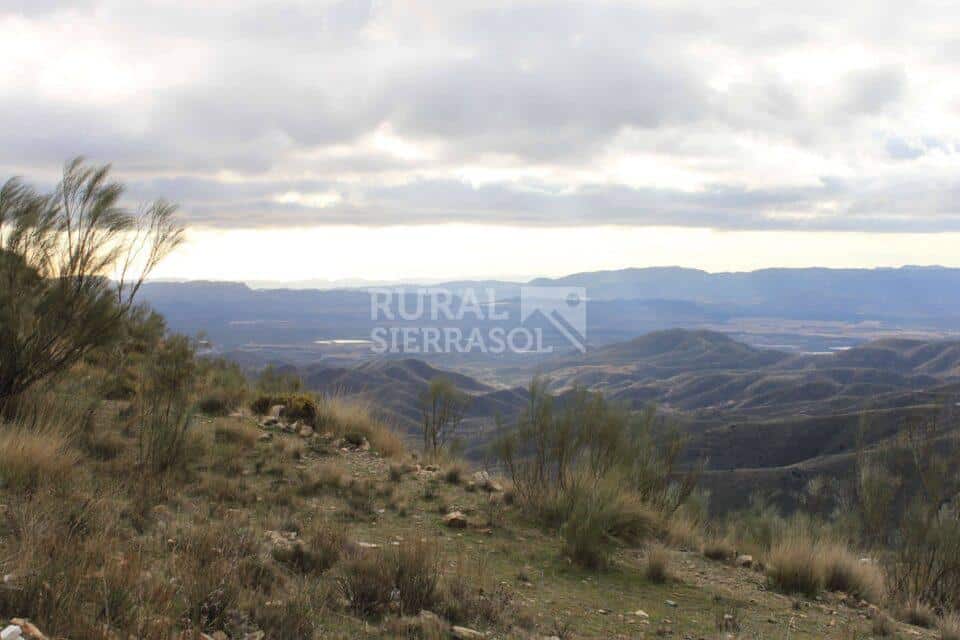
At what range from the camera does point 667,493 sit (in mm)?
12609

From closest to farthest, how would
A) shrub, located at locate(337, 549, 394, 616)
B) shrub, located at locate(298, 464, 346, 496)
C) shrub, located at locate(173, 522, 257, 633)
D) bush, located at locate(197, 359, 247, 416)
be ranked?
1. shrub, located at locate(173, 522, 257, 633)
2. shrub, located at locate(337, 549, 394, 616)
3. shrub, located at locate(298, 464, 346, 496)
4. bush, located at locate(197, 359, 247, 416)

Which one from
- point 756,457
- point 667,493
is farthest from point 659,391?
point 667,493

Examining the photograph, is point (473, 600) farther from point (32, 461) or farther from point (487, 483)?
point (487, 483)

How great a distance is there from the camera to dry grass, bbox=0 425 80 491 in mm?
6656

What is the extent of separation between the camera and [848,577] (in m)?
8.31

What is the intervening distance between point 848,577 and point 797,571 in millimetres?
736

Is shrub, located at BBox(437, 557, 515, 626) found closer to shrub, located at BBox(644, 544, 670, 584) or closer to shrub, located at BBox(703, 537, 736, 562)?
shrub, located at BBox(644, 544, 670, 584)

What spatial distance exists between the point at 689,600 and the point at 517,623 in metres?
2.47

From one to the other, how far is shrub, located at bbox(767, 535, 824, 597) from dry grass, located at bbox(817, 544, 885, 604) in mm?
150

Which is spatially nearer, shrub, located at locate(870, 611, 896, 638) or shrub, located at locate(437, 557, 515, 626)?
shrub, located at locate(437, 557, 515, 626)

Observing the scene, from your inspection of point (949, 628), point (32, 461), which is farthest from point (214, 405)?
point (949, 628)

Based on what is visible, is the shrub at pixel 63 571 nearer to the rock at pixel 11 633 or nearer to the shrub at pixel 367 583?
the rock at pixel 11 633

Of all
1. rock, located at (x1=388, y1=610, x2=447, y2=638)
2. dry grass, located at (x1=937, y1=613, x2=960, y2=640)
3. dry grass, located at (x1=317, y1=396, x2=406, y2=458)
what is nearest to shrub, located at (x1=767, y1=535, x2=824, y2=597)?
dry grass, located at (x1=937, y1=613, x2=960, y2=640)

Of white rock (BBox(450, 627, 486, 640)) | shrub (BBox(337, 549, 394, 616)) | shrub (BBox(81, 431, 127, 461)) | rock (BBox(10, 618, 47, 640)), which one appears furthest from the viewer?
shrub (BBox(81, 431, 127, 461))
